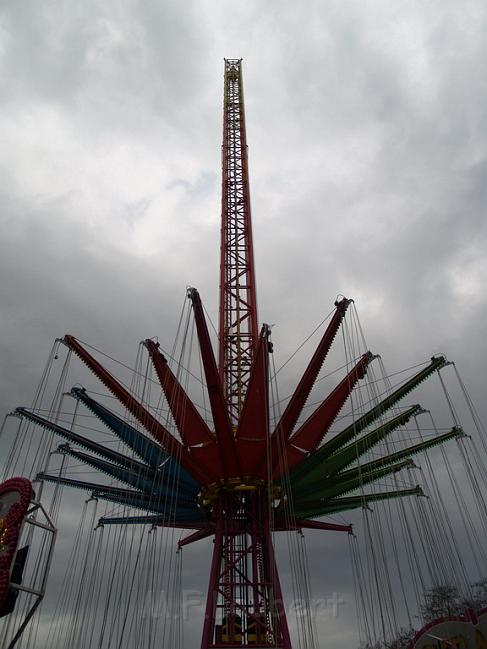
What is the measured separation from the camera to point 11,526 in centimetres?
1453

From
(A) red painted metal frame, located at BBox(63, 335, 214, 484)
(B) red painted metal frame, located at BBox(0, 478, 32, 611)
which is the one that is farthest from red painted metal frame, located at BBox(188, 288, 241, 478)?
(B) red painted metal frame, located at BBox(0, 478, 32, 611)

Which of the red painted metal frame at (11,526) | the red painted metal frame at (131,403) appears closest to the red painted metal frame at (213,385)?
the red painted metal frame at (131,403)

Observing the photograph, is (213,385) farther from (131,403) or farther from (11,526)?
(11,526)

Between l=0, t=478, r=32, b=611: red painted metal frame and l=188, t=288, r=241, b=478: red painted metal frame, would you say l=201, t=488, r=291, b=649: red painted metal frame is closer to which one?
l=188, t=288, r=241, b=478: red painted metal frame

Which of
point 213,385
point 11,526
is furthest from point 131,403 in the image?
point 11,526

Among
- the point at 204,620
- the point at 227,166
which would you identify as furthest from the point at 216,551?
the point at 227,166

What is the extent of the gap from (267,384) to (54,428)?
8.42 meters

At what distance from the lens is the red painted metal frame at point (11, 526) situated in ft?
45.0

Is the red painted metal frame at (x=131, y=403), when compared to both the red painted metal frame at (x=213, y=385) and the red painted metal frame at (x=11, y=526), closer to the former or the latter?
the red painted metal frame at (x=213, y=385)

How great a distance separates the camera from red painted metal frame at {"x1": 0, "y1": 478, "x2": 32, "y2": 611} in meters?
13.7

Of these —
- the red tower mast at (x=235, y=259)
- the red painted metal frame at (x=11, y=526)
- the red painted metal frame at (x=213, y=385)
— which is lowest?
the red painted metal frame at (x=11, y=526)

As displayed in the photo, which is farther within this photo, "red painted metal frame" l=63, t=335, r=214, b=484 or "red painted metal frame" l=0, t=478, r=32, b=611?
"red painted metal frame" l=63, t=335, r=214, b=484

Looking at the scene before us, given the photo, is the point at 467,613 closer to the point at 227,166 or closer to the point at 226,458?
the point at 226,458

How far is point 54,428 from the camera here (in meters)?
21.1
